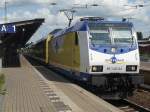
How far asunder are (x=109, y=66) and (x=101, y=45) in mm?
932

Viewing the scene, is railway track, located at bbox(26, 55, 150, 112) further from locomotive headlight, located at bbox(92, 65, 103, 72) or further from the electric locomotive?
locomotive headlight, located at bbox(92, 65, 103, 72)

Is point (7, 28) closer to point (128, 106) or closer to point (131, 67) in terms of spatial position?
point (131, 67)

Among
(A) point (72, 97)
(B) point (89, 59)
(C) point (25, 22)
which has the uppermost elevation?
(C) point (25, 22)

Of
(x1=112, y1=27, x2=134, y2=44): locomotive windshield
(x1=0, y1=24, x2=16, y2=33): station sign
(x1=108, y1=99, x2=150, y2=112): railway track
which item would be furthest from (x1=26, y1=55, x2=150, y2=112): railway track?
(x1=0, y1=24, x2=16, y2=33): station sign

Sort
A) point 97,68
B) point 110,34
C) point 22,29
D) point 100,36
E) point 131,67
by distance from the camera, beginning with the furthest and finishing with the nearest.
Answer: point 22,29, point 110,34, point 100,36, point 131,67, point 97,68

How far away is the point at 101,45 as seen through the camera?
18906mm

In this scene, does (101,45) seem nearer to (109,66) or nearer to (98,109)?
(109,66)

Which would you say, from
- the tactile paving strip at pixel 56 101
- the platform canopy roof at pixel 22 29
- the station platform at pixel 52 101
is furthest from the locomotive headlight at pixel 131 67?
the platform canopy roof at pixel 22 29

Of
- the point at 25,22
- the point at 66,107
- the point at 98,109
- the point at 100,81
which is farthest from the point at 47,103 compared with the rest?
the point at 25,22

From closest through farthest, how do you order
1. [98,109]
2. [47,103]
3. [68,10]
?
[98,109], [47,103], [68,10]

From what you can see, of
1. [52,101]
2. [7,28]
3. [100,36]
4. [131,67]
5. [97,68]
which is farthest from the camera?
[7,28]

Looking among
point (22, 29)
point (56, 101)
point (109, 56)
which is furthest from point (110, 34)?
point (22, 29)

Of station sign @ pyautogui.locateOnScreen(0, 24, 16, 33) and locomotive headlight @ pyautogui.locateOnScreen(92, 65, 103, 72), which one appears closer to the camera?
locomotive headlight @ pyautogui.locateOnScreen(92, 65, 103, 72)

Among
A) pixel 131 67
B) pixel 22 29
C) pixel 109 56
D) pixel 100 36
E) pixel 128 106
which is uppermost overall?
pixel 22 29
